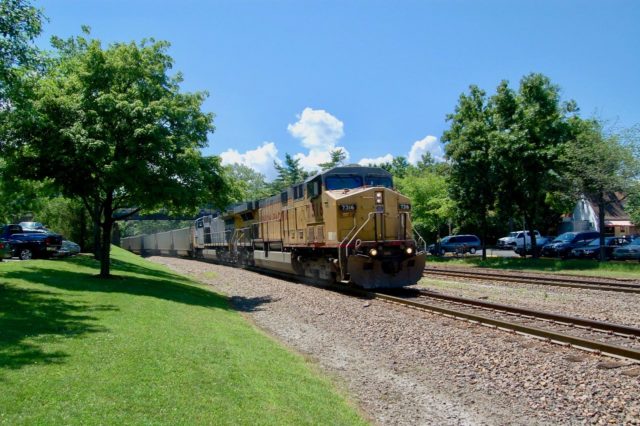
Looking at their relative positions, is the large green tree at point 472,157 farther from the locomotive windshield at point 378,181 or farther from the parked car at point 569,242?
the locomotive windshield at point 378,181

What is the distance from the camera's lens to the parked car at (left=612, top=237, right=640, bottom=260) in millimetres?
29438

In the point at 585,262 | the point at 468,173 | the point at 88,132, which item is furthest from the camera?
the point at 468,173

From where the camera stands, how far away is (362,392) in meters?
7.40

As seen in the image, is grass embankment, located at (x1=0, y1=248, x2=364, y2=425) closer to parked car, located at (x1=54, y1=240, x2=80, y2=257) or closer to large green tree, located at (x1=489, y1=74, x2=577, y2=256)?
parked car, located at (x1=54, y1=240, x2=80, y2=257)

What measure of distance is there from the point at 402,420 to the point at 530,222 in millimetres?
29186

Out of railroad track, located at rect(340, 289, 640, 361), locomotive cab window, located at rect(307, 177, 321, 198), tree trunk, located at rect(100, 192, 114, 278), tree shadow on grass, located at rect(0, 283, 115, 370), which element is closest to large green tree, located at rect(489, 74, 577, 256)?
locomotive cab window, located at rect(307, 177, 321, 198)

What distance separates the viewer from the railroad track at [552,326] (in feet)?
28.1

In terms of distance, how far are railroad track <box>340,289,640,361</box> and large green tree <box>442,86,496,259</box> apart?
18.3 metres

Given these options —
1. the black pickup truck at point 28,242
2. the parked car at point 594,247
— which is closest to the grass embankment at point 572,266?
the parked car at point 594,247

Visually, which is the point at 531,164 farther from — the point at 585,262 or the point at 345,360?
the point at 345,360

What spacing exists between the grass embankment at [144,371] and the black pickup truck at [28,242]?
14.5 m

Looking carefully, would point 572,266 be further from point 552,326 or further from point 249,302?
point 249,302

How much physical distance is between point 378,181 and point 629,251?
2008 centimetres

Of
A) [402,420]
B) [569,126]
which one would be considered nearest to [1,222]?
[402,420]
